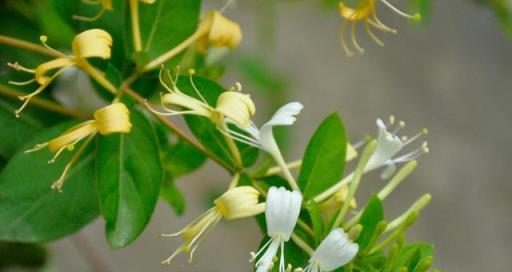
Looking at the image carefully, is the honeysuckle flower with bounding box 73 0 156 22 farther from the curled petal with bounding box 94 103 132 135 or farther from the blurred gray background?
the blurred gray background

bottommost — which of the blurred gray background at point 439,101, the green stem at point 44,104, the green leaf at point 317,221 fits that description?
the blurred gray background at point 439,101

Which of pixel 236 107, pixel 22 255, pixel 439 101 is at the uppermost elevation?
pixel 236 107

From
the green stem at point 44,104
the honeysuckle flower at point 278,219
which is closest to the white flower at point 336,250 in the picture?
the honeysuckle flower at point 278,219

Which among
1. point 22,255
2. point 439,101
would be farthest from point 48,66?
point 439,101

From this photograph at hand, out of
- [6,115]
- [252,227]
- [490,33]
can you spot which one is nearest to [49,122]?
[6,115]

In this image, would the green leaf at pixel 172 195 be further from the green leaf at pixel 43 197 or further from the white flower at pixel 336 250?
the white flower at pixel 336 250

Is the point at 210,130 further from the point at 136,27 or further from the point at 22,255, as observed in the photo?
the point at 22,255

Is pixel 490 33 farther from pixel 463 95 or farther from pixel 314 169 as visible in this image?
pixel 314 169
